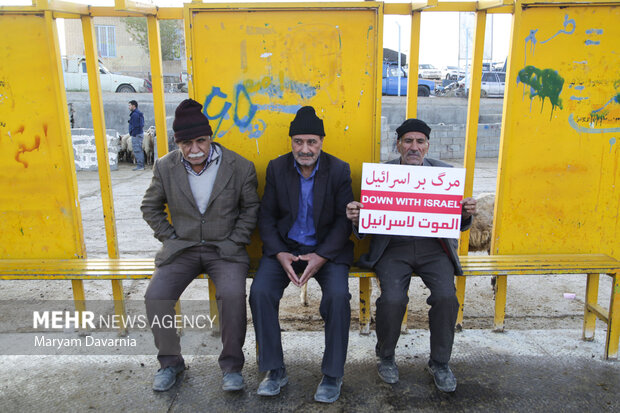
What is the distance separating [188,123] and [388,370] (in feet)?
6.72

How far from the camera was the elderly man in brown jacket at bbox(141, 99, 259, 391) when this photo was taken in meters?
2.87

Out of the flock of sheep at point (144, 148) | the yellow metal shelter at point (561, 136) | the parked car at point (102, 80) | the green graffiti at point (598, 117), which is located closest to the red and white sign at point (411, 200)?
the yellow metal shelter at point (561, 136)

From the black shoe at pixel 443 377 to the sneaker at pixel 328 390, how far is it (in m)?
0.62

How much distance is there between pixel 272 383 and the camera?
2.80m

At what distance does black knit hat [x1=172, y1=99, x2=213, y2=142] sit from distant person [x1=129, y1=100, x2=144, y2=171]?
35.5ft

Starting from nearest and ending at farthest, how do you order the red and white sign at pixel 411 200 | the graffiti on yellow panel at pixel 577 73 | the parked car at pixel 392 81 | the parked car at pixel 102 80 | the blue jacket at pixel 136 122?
the red and white sign at pixel 411 200
the graffiti on yellow panel at pixel 577 73
the blue jacket at pixel 136 122
the parked car at pixel 102 80
the parked car at pixel 392 81

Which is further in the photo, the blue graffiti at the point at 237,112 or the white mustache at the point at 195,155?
the blue graffiti at the point at 237,112

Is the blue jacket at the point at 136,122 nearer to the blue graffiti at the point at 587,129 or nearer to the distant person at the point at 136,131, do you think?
the distant person at the point at 136,131

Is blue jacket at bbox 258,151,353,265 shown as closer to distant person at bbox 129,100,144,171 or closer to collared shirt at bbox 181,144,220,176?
collared shirt at bbox 181,144,220,176

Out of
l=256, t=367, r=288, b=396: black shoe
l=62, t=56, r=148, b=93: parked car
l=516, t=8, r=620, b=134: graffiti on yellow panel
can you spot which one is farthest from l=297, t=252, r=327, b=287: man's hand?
l=62, t=56, r=148, b=93: parked car

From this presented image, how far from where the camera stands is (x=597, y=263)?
129 inches

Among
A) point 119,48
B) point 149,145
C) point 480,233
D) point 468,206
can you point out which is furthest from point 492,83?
point 119,48

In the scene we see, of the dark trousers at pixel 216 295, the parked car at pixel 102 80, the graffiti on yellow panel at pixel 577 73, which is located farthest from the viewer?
the parked car at pixel 102 80

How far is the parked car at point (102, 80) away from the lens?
19.5 m
